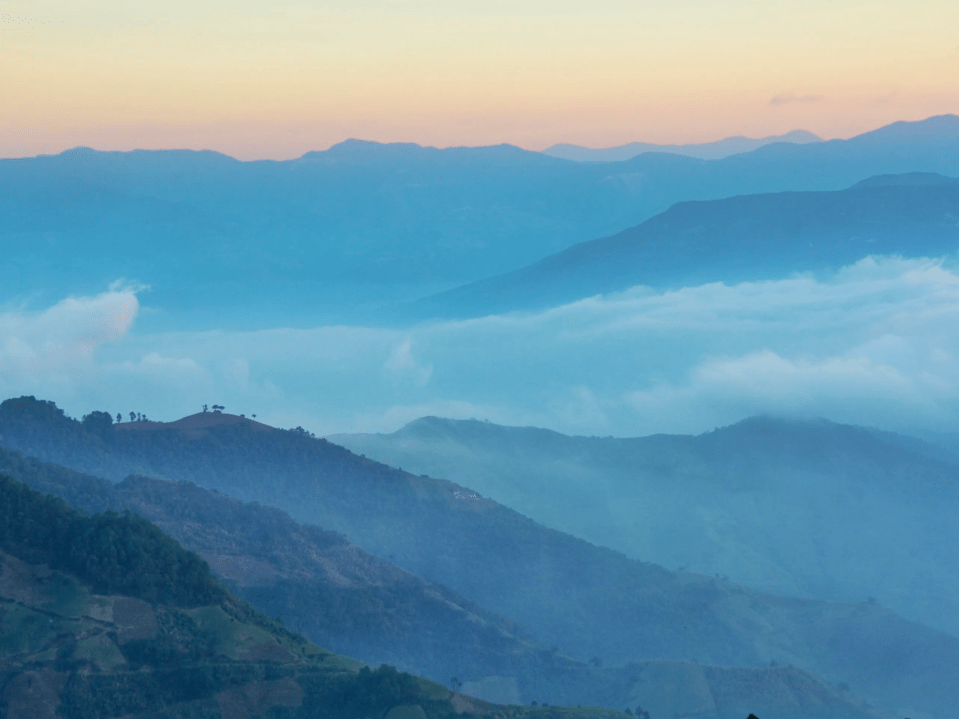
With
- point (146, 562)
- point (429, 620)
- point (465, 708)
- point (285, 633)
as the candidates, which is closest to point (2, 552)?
point (146, 562)

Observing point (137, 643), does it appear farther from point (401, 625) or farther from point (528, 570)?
point (528, 570)

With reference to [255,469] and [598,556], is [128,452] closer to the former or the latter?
[255,469]

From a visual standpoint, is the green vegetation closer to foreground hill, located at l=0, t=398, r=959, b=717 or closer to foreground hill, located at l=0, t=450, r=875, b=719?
foreground hill, located at l=0, t=450, r=875, b=719

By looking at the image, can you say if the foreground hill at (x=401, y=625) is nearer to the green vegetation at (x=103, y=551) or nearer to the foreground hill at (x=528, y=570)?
the foreground hill at (x=528, y=570)

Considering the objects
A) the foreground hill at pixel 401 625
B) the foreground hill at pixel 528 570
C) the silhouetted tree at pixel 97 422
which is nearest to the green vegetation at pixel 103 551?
the foreground hill at pixel 401 625

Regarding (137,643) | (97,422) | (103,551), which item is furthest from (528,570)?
(137,643)
